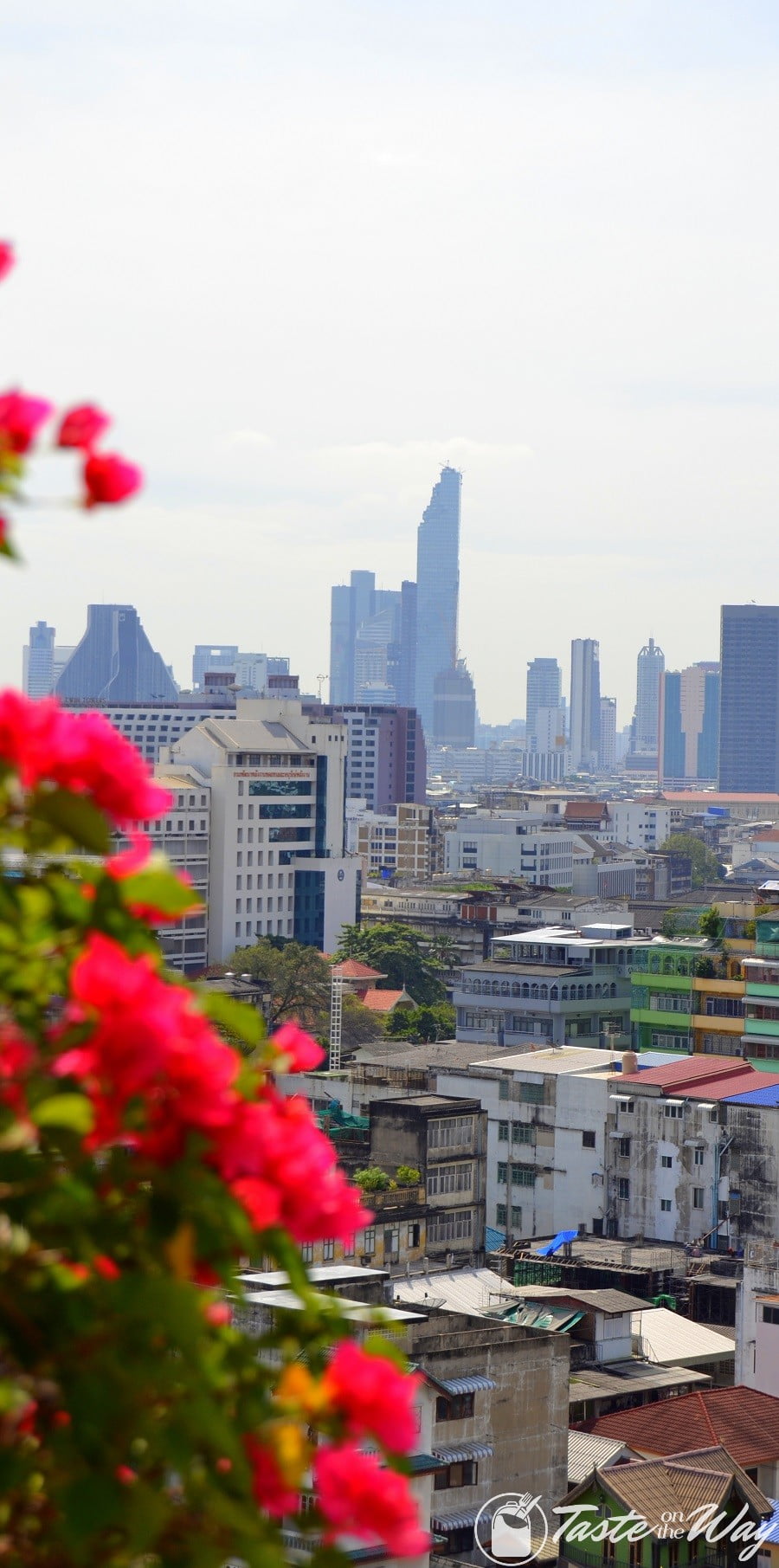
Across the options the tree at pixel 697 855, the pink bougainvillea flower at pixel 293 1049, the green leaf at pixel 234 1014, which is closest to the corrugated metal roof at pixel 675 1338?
the pink bougainvillea flower at pixel 293 1049

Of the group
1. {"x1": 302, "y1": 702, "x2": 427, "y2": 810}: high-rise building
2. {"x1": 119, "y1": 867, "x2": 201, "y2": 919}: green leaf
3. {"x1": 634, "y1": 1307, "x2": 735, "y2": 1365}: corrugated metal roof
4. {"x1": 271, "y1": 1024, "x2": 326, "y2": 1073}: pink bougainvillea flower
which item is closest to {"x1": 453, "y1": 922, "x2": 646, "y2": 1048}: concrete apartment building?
{"x1": 634, "y1": 1307, "x2": 735, "y2": 1365}: corrugated metal roof

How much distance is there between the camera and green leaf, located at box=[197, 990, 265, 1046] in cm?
240

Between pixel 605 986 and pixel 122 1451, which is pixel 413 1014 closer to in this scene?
pixel 605 986

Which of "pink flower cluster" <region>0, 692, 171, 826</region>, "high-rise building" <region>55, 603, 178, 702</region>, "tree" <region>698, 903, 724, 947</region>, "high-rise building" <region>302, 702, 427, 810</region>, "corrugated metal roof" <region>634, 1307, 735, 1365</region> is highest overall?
"high-rise building" <region>55, 603, 178, 702</region>

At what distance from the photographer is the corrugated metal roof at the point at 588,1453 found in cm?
1888

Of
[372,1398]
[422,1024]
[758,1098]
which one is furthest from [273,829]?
[372,1398]

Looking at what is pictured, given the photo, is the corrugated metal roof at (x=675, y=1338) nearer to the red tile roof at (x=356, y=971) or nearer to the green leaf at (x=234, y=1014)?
the green leaf at (x=234, y=1014)

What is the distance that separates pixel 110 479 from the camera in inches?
97.9

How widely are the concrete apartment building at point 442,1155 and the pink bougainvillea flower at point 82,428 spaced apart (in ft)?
87.6

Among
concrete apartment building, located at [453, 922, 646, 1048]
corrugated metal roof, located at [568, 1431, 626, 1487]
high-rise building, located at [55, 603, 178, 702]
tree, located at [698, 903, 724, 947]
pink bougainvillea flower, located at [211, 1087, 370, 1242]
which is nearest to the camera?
pink bougainvillea flower, located at [211, 1087, 370, 1242]

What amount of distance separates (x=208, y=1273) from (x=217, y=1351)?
9 cm

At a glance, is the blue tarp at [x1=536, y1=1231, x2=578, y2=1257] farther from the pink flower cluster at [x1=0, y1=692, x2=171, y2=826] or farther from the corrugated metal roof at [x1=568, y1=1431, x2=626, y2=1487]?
the pink flower cluster at [x1=0, y1=692, x2=171, y2=826]

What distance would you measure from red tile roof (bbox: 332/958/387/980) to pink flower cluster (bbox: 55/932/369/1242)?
53506mm

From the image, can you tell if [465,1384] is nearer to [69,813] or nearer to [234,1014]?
[234,1014]
